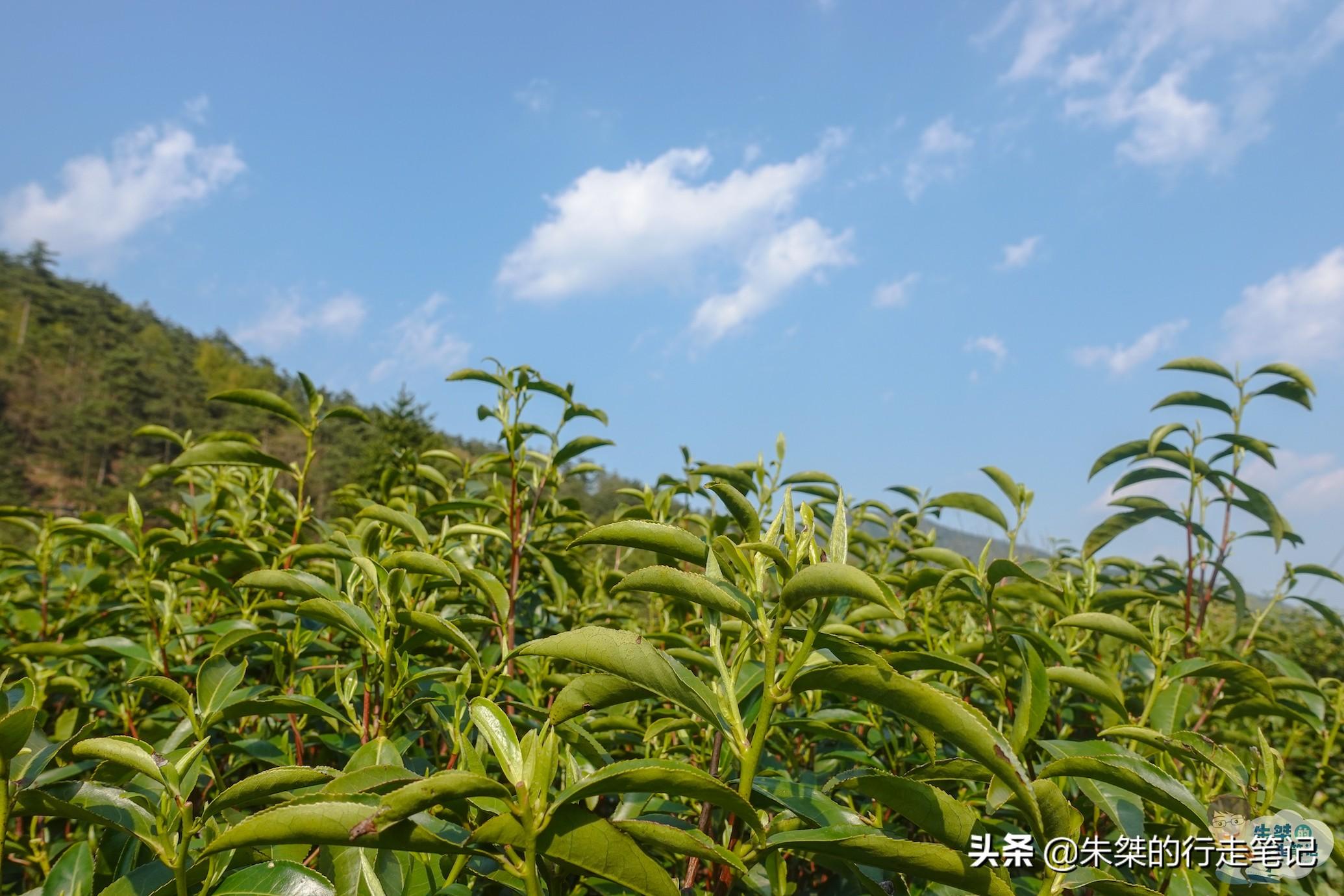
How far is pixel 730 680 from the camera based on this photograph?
1.10m

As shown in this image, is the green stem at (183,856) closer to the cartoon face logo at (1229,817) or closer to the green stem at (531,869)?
the green stem at (531,869)

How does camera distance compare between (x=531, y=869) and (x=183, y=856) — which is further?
(x=183, y=856)

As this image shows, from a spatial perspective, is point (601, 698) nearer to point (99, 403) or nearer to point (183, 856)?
point (183, 856)

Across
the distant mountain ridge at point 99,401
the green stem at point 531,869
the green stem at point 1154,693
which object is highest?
the distant mountain ridge at point 99,401

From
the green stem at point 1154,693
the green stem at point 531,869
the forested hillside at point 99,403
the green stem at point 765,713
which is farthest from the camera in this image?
the forested hillside at point 99,403

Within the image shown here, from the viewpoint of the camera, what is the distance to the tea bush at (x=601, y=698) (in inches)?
38.6

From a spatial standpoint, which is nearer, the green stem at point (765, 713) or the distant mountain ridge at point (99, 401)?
the green stem at point (765, 713)

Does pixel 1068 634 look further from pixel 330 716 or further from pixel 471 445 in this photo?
pixel 471 445

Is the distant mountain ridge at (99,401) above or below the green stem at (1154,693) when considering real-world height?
above

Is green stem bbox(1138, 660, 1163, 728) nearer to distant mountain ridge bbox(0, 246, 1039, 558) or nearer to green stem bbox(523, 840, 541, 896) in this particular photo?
green stem bbox(523, 840, 541, 896)

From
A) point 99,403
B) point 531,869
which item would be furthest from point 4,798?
point 99,403

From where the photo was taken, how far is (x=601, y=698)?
1.09m

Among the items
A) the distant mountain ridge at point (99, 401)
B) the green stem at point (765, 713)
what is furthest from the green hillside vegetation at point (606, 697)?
the distant mountain ridge at point (99, 401)

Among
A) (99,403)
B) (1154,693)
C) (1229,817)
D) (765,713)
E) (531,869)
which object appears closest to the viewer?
(531,869)
